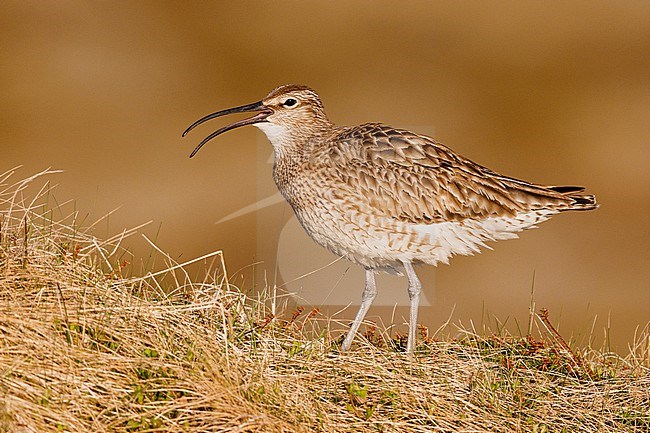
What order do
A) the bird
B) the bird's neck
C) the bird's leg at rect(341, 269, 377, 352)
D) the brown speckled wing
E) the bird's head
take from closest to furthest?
the bird's leg at rect(341, 269, 377, 352) → the bird → the brown speckled wing → the bird's neck → the bird's head

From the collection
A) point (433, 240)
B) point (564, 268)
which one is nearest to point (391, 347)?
point (433, 240)

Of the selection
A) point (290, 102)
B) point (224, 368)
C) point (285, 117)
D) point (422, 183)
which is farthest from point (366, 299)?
point (224, 368)

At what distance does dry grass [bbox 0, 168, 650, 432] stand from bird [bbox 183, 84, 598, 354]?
0.79m

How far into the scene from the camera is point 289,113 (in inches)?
410

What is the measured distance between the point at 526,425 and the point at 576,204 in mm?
3005

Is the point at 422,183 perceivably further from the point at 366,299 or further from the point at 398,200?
the point at 366,299

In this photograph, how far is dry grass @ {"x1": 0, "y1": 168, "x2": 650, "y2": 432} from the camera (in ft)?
22.3

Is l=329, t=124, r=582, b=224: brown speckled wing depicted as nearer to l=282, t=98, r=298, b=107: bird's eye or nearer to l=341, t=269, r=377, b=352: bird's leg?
l=282, t=98, r=298, b=107: bird's eye

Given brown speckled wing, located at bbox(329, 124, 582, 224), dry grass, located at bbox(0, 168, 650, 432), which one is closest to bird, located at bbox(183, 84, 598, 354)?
brown speckled wing, located at bbox(329, 124, 582, 224)

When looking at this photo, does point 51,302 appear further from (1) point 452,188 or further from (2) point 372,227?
(1) point 452,188

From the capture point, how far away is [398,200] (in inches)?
377

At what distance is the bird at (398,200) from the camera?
944cm

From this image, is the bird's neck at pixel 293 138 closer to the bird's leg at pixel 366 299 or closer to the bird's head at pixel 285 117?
the bird's head at pixel 285 117

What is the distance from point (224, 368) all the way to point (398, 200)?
9.46 feet
